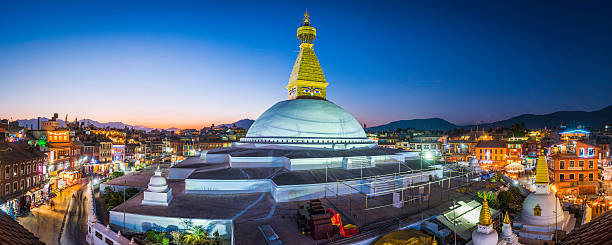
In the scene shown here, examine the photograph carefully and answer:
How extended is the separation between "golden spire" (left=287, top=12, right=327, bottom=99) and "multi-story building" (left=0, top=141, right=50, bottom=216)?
25278 millimetres

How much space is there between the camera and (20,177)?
2603cm

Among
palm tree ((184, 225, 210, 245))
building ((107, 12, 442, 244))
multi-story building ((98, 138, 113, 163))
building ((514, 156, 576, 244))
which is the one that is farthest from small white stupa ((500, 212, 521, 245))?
multi-story building ((98, 138, 113, 163))

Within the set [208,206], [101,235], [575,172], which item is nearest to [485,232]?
[208,206]

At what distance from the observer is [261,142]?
1016 inches

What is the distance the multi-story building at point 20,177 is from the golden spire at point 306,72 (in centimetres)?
2528

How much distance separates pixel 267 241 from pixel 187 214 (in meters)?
5.32

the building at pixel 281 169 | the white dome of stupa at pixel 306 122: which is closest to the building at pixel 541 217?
the building at pixel 281 169

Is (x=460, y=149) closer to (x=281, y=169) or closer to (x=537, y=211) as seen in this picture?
(x=537, y=211)

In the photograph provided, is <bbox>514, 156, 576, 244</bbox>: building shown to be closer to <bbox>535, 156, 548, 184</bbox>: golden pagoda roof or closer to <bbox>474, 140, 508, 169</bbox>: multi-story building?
<bbox>535, 156, 548, 184</bbox>: golden pagoda roof

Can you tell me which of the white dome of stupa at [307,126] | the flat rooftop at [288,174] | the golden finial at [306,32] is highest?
the golden finial at [306,32]

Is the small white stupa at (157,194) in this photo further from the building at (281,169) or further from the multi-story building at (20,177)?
the multi-story building at (20,177)

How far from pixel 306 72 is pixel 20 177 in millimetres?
28293

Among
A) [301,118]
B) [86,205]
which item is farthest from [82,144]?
[301,118]

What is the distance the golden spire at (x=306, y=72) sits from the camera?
96.3ft
